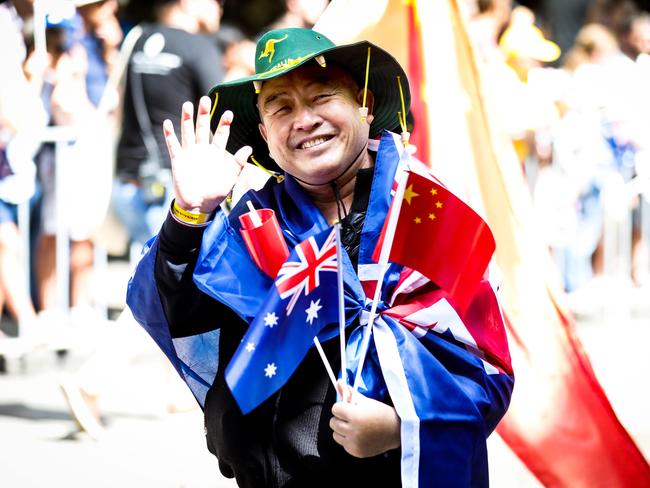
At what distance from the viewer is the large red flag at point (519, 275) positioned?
379cm

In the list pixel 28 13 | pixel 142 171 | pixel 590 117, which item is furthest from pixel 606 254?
pixel 28 13

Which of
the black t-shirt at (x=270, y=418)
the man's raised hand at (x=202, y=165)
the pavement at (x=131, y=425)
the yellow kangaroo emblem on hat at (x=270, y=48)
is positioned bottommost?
the pavement at (x=131, y=425)

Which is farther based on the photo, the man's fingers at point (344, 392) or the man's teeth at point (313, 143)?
the man's teeth at point (313, 143)

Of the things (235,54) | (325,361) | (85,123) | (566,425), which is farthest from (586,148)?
(325,361)

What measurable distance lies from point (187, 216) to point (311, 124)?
0.37 meters

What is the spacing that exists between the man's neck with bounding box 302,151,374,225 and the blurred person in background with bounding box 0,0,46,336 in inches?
135

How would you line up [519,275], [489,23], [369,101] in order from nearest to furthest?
[369,101] → [519,275] → [489,23]

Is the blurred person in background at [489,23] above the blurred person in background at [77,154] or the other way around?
above

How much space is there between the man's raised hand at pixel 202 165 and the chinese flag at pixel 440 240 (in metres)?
0.36

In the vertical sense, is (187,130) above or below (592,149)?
above

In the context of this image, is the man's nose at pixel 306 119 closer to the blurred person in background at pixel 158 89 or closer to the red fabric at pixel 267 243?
the red fabric at pixel 267 243

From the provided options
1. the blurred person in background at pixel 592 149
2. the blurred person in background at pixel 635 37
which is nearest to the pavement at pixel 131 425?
the blurred person in background at pixel 592 149

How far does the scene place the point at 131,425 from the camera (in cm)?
568

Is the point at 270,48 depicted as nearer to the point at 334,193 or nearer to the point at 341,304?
the point at 334,193
